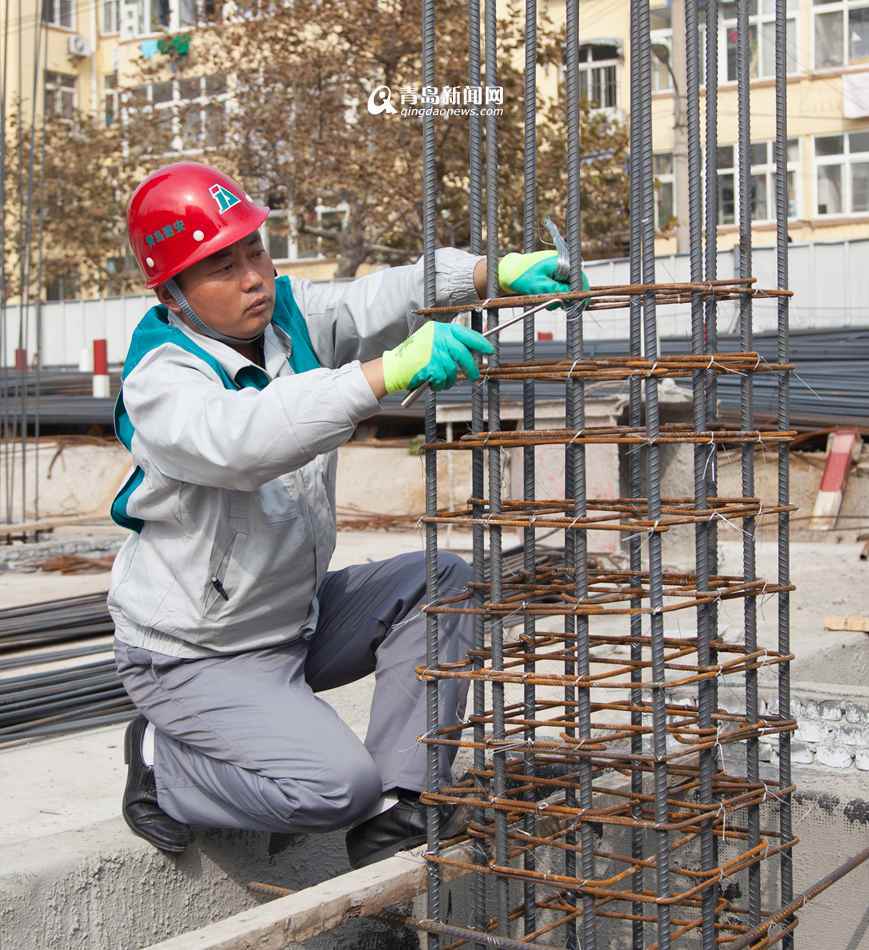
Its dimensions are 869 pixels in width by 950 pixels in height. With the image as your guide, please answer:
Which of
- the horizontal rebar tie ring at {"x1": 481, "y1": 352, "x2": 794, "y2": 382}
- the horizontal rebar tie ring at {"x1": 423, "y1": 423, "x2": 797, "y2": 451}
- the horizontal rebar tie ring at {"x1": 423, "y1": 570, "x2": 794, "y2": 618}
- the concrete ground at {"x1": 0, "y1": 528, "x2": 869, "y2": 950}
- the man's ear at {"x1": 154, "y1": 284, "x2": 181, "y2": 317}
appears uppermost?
the man's ear at {"x1": 154, "y1": 284, "x2": 181, "y2": 317}

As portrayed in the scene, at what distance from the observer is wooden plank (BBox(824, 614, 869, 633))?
5391 millimetres

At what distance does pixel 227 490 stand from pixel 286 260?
25076mm

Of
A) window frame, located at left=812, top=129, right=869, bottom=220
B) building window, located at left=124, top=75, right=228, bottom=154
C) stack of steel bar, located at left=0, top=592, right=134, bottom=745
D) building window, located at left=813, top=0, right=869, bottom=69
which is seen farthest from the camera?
window frame, located at left=812, top=129, right=869, bottom=220

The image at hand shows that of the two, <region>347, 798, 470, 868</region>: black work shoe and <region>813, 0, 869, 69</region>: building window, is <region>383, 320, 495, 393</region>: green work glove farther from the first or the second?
<region>813, 0, 869, 69</region>: building window

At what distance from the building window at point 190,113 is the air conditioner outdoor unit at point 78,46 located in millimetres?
7784

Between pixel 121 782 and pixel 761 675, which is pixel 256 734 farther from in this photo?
pixel 761 675

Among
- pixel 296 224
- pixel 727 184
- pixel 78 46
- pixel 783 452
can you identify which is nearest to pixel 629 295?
pixel 783 452

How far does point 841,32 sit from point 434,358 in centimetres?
2244

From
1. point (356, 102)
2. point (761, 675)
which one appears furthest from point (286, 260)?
point (761, 675)

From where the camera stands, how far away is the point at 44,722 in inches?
167

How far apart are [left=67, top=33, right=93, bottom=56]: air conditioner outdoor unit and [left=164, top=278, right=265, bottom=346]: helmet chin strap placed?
98.3 feet

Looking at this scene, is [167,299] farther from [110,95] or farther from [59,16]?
[59,16]

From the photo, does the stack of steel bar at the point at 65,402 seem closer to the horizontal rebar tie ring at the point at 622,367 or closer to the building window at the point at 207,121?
the building window at the point at 207,121

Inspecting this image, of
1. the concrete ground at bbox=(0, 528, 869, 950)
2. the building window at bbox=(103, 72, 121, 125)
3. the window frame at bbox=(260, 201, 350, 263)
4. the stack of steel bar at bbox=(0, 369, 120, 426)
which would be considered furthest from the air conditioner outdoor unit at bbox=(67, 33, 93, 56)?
the concrete ground at bbox=(0, 528, 869, 950)
